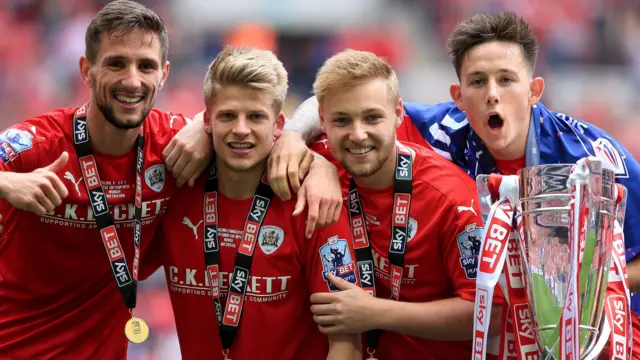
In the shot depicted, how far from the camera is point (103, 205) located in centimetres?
363

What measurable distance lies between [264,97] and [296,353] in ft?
3.32

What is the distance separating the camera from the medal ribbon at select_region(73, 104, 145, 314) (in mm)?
3617

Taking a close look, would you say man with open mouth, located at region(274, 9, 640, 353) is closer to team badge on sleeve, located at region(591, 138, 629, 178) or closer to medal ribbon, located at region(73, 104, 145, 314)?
team badge on sleeve, located at region(591, 138, 629, 178)

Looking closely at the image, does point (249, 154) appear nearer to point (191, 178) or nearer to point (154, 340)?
point (191, 178)

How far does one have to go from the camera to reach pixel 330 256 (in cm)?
339

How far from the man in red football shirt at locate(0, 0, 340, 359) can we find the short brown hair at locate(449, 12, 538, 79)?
1131 millimetres

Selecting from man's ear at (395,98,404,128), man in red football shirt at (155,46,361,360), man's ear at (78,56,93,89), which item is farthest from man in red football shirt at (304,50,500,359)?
man's ear at (78,56,93,89)

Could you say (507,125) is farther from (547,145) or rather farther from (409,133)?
(409,133)

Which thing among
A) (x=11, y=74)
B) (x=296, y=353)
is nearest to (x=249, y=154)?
(x=296, y=353)

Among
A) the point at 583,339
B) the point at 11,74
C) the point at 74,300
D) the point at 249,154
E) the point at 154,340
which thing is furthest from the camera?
the point at 11,74

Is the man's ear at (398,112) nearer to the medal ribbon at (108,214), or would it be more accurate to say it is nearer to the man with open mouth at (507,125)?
→ the man with open mouth at (507,125)

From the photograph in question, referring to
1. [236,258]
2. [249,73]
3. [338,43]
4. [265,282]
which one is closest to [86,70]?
[249,73]

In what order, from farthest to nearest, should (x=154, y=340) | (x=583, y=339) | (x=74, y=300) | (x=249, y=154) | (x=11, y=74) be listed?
(x=11, y=74) → (x=154, y=340) → (x=74, y=300) → (x=249, y=154) → (x=583, y=339)

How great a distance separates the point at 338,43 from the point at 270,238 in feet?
21.7
